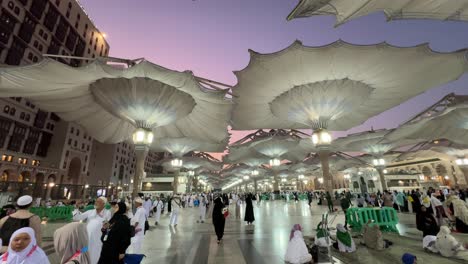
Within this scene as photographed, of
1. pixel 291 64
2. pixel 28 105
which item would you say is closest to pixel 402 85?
pixel 291 64

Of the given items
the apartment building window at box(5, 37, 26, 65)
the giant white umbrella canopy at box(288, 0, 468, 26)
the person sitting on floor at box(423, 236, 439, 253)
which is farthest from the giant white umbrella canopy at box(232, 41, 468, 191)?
the apartment building window at box(5, 37, 26, 65)

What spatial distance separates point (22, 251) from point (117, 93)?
1135 cm

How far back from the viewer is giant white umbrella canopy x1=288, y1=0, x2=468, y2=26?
5.81 metres

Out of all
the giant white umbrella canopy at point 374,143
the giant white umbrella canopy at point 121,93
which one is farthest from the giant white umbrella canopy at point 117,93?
the giant white umbrella canopy at point 374,143

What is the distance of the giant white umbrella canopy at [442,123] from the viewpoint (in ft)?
54.4

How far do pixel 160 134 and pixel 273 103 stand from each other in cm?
1080

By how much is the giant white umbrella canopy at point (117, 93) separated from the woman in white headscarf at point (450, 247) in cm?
952

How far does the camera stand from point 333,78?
12.6 meters

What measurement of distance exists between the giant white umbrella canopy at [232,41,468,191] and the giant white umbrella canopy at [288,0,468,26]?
3.28 metres

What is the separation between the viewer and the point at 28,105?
3775 cm

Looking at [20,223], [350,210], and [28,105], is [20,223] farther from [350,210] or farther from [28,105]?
[28,105]

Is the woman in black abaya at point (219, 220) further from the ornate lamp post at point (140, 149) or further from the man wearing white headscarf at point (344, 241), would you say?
the ornate lamp post at point (140, 149)

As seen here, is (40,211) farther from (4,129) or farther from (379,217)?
(4,129)

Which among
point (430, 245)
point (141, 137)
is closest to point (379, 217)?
point (430, 245)
